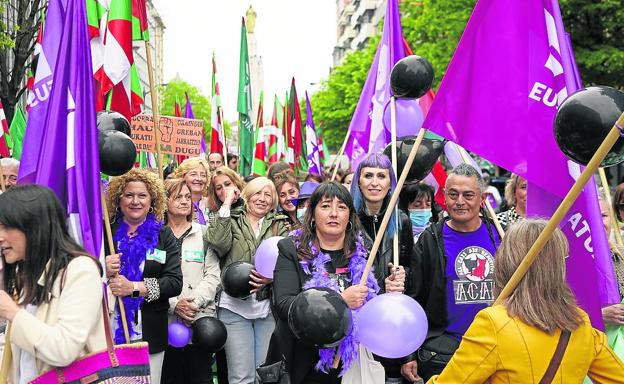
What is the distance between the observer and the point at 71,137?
3.83 m

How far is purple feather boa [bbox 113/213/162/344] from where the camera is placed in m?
4.80

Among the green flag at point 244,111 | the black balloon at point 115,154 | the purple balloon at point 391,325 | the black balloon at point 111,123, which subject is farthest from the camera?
the green flag at point 244,111

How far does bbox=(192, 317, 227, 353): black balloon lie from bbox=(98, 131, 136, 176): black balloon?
1410 millimetres

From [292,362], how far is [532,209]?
1.46 metres

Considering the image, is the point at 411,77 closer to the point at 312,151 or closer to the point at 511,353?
the point at 511,353

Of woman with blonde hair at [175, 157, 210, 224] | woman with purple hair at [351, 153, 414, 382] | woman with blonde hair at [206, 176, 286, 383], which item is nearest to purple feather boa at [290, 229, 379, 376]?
woman with purple hair at [351, 153, 414, 382]

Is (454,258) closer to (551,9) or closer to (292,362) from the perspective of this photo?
(292,362)

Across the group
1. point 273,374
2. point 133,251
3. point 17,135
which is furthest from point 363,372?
point 17,135

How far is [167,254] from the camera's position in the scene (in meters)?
4.95

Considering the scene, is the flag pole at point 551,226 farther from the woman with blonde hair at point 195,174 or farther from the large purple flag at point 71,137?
the woman with blonde hair at point 195,174

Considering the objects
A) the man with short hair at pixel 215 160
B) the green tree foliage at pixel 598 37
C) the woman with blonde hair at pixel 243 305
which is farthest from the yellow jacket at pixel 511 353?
the green tree foliage at pixel 598 37

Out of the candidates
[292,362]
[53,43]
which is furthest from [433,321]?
[53,43]

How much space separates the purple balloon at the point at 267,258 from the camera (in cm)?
515

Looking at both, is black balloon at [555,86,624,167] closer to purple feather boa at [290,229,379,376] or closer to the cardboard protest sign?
purple feather boa at [290,229,379,376]
